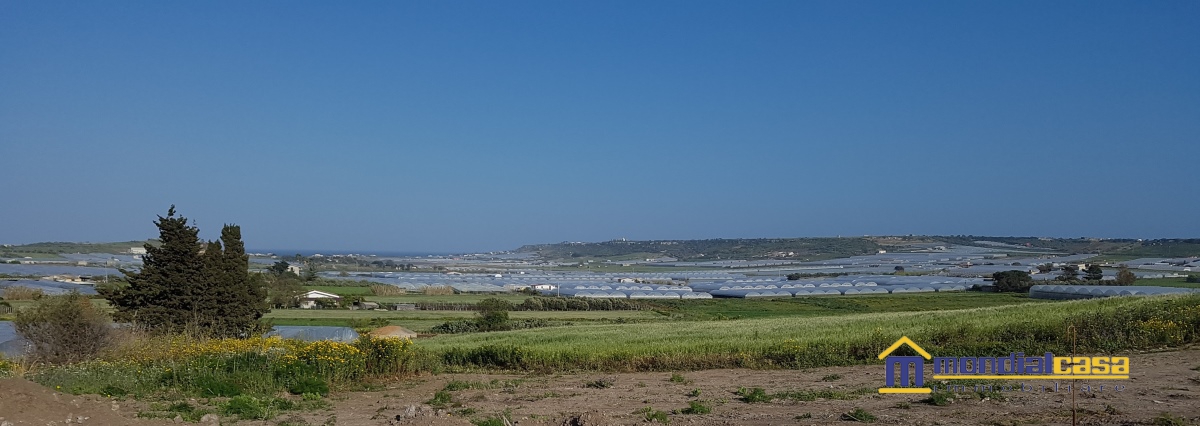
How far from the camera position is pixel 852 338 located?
62.3 ft

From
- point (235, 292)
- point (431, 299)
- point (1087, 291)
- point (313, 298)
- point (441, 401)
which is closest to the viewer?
point (441, 401)

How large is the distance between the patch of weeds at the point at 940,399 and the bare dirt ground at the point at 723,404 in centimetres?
7

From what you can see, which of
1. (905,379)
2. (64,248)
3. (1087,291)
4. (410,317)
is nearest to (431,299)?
(410,317)

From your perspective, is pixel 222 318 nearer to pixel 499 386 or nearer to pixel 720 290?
pixel 499 386

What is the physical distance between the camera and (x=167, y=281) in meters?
28.2

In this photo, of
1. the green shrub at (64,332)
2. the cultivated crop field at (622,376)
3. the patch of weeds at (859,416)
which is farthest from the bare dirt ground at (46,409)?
the green shrub at (64,332)

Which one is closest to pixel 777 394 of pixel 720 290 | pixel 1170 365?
pixel 1170 365

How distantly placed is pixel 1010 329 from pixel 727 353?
6.63 metres

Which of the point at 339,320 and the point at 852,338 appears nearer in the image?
the point at 852,338

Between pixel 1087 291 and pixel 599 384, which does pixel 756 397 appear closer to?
pixel 599 384

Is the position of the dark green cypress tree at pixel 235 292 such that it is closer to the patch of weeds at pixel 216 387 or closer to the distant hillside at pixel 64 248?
the patch of weeds at pixel 216 387

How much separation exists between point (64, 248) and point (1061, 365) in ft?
506

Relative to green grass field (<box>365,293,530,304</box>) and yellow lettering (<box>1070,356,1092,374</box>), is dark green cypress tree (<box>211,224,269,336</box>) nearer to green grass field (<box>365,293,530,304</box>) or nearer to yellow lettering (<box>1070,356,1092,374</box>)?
yellow lettering (<box>1070,356,1092,374</box>)

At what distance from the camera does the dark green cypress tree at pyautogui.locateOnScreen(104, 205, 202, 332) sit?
91.3 feet
